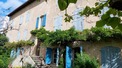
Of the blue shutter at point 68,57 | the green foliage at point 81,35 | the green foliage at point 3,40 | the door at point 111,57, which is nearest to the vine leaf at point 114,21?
the green foliage at point 81,35

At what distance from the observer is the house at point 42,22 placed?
47.9 feet

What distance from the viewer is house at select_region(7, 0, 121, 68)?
1460 cm

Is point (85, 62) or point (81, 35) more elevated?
point (81, 35)

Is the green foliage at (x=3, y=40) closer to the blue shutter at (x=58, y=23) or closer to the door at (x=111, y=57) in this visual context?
the blue shutter at (x=58, y=23)

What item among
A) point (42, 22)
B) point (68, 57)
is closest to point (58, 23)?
point (42, 22)

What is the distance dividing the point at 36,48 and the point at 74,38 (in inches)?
246

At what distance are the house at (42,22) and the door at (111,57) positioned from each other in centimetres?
28

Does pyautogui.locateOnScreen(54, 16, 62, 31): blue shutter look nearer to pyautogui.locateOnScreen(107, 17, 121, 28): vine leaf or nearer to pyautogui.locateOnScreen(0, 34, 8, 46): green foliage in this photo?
pyautogui.locateOnScreen(0, 34, 8, 46): green foliage

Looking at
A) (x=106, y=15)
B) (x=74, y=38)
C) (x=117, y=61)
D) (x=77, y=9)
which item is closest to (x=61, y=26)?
(x=77, y=9)

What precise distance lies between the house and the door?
11.0 inches

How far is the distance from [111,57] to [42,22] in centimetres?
915

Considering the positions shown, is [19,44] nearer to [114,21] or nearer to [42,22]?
[42,22]

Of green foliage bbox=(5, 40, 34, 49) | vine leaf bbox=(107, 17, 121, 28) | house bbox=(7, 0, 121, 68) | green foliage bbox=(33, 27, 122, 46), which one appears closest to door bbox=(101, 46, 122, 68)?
house bbox=(7, 0, 121, 68)

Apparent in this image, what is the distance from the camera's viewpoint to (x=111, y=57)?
39.8 ft
